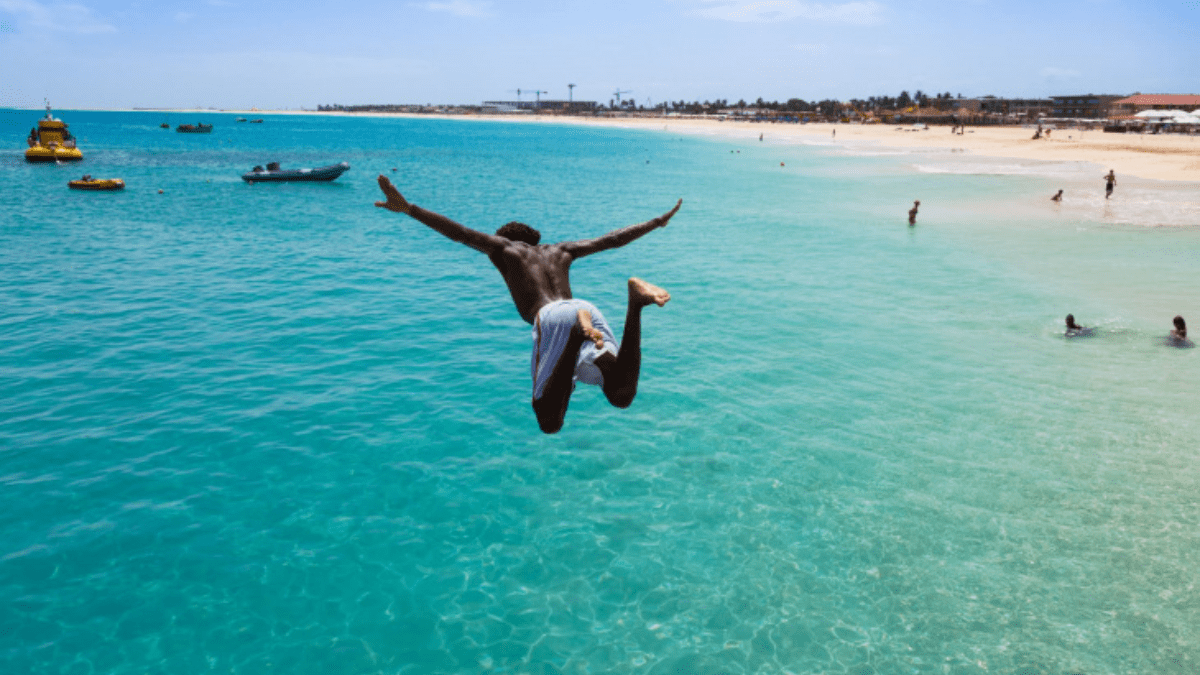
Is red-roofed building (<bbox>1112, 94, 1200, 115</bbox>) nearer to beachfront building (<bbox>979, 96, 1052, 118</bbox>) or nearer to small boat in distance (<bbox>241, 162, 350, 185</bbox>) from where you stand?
beachfront building (<bbox>979, 96, 1052, 118</bbox>)

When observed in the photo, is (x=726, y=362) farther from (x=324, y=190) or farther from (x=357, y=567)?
(x=324, y=190)

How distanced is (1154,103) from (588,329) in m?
149

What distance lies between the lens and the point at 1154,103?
11438 centimetres

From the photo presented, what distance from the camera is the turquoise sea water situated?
8953mm

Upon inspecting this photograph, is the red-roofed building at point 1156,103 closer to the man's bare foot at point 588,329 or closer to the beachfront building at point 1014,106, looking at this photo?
the beachfront building at point 1014,106

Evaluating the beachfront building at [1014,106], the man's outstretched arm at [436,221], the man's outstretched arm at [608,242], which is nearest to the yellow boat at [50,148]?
the man's outstretched arm at [436,221]

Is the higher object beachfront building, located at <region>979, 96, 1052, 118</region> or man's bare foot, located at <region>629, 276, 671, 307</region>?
beachfront building, located at <region>979, 96, 1052, 118</region>

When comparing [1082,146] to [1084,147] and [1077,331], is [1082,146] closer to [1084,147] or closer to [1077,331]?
[1084,147]

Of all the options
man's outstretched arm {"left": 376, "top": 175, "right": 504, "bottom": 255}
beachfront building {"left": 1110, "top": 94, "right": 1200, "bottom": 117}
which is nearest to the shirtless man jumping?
man's outstretched arm {"left": 376, "top": 175, "right": 504, "bottom": 255}

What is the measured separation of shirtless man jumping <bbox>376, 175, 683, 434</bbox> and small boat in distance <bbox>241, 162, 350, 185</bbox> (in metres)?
56.5

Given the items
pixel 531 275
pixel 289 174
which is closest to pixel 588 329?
pixel 531 275

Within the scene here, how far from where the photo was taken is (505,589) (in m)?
9.77

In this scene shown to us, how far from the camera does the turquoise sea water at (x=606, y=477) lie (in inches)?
352

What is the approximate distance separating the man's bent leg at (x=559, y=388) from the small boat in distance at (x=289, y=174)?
57.1 metres
